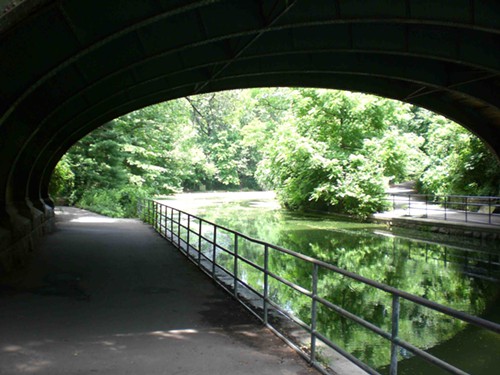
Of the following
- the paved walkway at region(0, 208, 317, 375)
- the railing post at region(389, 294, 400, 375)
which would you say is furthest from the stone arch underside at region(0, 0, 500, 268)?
the railing post at region(389, 294, 400, 375)

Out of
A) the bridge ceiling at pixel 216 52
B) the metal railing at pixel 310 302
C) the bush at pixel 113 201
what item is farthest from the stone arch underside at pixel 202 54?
the bush at pixel 113 201

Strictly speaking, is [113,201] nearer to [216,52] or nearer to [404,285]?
[216,52]

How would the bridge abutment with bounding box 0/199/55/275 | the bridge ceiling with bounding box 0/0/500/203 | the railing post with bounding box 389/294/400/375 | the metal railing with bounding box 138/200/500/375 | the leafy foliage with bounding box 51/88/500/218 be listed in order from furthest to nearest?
the leafy foliage with bounding box 51/88/500/218 < the bridge abutment with bounding box 0/199/55/275 < the bridge ceiling with bounding box 0/0/500/203 < the railing post with bounding box 389/294/400/375 < the metal railing with bounding box 138/200/500/375

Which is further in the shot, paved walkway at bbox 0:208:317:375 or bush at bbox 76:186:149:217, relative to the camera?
bush at bbox 76:186:149:217

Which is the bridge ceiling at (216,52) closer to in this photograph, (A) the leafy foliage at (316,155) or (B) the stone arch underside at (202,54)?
(B) the stone arch underside at (202,54)

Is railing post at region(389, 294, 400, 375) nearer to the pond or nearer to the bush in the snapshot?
the pond

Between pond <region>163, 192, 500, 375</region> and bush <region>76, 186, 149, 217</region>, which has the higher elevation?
bush <region>76, 186, 149, 217</region>

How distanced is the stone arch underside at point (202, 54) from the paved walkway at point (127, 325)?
2232 mm

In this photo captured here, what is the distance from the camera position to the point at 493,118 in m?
18.7

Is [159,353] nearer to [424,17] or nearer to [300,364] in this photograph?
[300,364]

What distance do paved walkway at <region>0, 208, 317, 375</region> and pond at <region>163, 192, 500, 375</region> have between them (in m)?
2.39

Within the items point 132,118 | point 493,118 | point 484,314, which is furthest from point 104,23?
point 132,118

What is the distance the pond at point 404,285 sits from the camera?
782 centimetres

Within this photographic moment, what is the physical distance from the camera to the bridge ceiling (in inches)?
327
